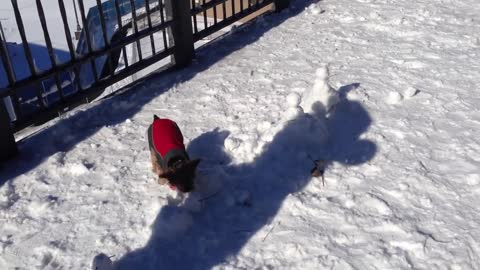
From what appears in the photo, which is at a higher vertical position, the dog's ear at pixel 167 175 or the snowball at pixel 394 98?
the dog's ear at pixel 167 175

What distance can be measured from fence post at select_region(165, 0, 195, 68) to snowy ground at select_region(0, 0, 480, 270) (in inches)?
5.7

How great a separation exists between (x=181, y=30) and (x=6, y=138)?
2.11 meters

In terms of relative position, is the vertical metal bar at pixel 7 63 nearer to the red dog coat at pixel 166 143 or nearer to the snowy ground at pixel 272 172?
the snowy ground at pixel 272 172

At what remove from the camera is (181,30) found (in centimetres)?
545

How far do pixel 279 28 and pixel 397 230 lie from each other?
12.1ft

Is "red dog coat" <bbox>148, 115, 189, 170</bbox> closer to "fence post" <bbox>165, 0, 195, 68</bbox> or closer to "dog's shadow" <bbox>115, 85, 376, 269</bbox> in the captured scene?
"dog's shadow" <bbox>115, 85, 376, 269</bbox>

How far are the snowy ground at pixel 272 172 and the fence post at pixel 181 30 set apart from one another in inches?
5.7

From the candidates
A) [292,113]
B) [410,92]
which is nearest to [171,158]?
[292,113]

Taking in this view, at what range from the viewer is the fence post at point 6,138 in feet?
13.0

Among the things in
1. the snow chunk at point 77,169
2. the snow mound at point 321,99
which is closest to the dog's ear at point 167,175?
the snow chunk at point 77,169

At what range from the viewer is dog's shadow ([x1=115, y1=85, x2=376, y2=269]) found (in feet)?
10.3

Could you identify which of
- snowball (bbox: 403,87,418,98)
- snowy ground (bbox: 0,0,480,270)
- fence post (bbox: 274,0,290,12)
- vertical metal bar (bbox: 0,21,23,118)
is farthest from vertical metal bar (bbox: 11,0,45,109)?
fence post (bbox: 274,0,290,12)

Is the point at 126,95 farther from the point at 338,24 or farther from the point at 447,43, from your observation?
the point at 447,43

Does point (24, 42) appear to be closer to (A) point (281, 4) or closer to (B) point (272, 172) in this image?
(B) point (272, 172)
